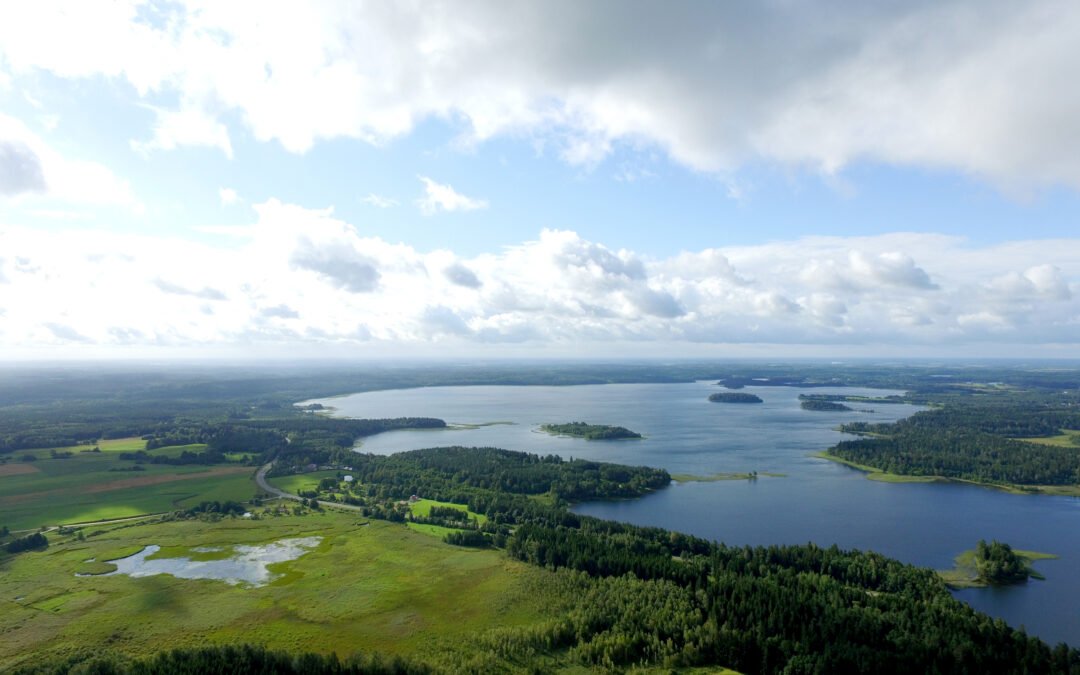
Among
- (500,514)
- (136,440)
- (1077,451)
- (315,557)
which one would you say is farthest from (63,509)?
(1077,451)

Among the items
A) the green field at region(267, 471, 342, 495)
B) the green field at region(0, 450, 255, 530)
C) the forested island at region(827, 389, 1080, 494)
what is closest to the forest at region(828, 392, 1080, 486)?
the forested island at region(827, 389, 1080, 494)

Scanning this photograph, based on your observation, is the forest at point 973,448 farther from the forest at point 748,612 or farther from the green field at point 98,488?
the green field at point 98,488

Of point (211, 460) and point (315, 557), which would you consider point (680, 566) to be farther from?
point (211, 460)

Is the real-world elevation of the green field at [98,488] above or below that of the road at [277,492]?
above

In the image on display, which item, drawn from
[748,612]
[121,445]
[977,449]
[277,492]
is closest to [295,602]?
[748,612]

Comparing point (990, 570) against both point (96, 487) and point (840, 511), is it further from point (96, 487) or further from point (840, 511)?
point (96, 487)

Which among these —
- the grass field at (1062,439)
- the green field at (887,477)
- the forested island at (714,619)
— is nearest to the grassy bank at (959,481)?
the green field at (887,477)

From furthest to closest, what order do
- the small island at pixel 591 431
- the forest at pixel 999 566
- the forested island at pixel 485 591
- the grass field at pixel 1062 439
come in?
the small island at pixel 591 431 → the grass field at pixel 1062 439 → the forest at pixel 999 566 → the forested island at pixel 485 591
